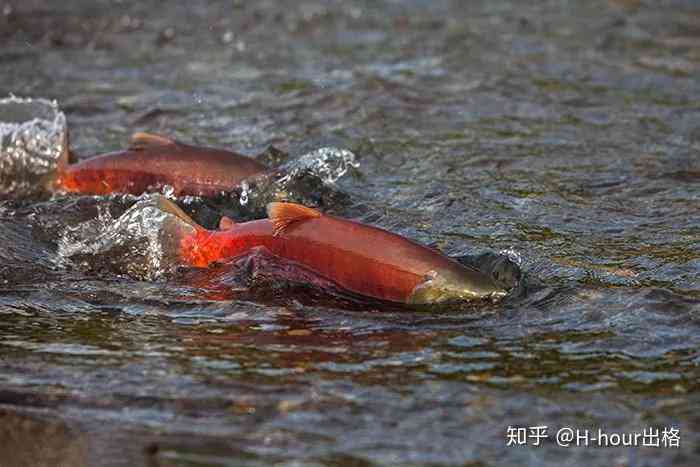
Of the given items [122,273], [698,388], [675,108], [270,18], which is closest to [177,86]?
[270,18]

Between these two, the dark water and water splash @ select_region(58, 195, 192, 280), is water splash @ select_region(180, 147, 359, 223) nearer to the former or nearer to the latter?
the dark water

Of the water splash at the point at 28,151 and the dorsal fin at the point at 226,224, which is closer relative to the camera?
the dorsal fin at the point at 226,224

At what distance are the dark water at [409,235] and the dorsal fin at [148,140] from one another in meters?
0.42

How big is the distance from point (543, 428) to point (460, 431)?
0.82ft

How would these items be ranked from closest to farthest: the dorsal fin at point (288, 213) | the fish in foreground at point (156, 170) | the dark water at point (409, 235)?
1. the dark water at point (409, 235)
2. the dorsal fin at point (288, 213)
3. the fish in foreground at point (156, 170)

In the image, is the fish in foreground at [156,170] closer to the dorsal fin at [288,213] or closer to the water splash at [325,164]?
the water splash at [325,164]

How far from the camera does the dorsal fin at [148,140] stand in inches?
260

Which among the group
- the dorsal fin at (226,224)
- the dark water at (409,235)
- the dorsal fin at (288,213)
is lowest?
the dark water at (409,235)

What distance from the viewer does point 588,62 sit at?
9750 millimetres

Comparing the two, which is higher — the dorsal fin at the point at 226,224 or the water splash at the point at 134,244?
the dorsal fin at the point at 226,224

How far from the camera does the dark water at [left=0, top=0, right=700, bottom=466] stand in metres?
3.78

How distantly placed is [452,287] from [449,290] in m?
0.02

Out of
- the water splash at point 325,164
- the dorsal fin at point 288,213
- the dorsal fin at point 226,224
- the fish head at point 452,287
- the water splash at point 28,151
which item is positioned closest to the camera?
the fish head at point 452,287

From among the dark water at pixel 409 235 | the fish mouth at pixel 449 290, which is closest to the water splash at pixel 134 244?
the dark water at pixel 409 235
